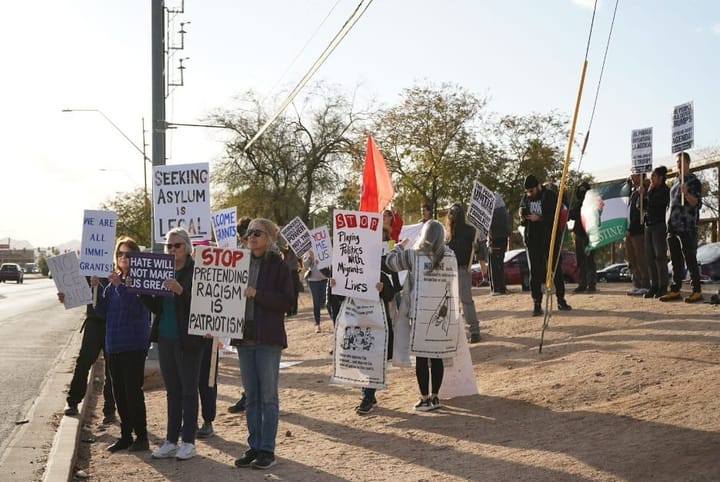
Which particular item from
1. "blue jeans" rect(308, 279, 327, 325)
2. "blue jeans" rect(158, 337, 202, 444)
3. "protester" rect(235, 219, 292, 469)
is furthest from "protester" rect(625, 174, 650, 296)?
"blue jeans" rect(158, 337, 202, 444)

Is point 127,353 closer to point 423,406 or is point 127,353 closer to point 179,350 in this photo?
point 179,350

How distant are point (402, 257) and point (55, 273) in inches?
146

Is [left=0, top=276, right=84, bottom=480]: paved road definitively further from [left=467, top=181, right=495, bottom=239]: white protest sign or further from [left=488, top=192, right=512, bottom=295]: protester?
[left=488, top=192, right=512, bottom=295]: protester

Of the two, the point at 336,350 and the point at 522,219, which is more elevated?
the point at 522,219

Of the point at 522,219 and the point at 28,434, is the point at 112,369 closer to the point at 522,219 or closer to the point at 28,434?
the point at 28,434

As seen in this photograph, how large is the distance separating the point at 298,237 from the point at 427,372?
502 centimetres

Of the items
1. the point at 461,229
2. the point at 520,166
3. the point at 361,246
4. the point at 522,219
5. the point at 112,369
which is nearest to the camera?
the point at 112,369

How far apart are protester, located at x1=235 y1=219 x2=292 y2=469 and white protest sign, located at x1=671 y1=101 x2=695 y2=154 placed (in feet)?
21.3

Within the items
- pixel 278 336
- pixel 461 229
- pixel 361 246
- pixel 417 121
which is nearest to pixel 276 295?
pixel 278 336

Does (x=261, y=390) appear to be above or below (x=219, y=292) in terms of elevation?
below

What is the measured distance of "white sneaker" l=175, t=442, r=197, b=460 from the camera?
7.68 m

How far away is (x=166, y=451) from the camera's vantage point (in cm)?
776

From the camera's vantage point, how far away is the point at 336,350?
30.3 feet

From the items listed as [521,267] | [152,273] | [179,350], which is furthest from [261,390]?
[521,267]
